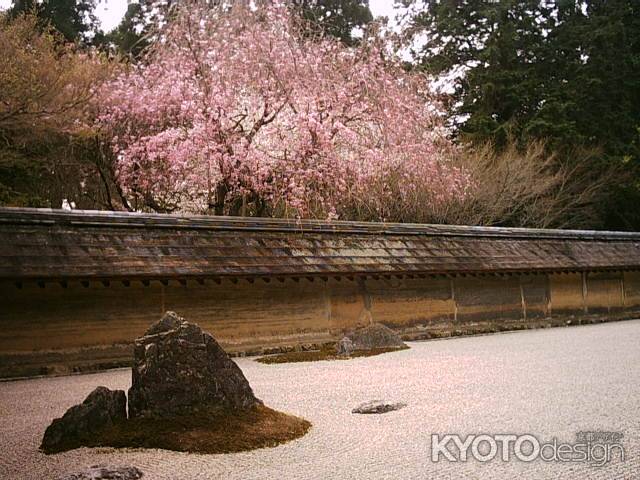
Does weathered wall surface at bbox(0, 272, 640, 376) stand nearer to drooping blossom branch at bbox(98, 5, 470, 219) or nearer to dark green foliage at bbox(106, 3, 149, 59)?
drooping blossom branch at bbox(98, 5, 470, 219)

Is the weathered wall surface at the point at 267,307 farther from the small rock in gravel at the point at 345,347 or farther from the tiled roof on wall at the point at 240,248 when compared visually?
the small rock in gravel at the point at 345,347

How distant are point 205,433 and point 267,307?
5.15 m

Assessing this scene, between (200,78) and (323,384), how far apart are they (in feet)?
26.9

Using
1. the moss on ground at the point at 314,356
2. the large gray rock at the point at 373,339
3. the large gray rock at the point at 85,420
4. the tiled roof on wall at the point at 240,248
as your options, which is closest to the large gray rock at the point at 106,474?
the large gray rock at the point at 85,420

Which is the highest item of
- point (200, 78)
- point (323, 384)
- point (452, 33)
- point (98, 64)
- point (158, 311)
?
point (452, 33)

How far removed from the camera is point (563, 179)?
Result: 886 inches

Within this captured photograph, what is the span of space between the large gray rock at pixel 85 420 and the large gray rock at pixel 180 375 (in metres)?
0.11

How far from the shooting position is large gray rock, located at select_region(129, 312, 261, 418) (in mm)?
4555

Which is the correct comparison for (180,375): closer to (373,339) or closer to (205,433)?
(205,433)

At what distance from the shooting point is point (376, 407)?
5211mm

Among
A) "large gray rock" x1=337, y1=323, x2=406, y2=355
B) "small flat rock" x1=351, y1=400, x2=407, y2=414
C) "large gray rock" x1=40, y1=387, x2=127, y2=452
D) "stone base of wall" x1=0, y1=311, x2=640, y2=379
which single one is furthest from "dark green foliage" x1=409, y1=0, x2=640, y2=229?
"large gray rock" x1=40, y1=387, x2=127, y2=452

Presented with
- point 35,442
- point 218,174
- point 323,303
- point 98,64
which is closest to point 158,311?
point 323,303

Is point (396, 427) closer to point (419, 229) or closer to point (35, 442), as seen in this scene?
point (35, 442)

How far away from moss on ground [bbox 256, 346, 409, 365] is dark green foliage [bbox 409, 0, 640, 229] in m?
16.0
